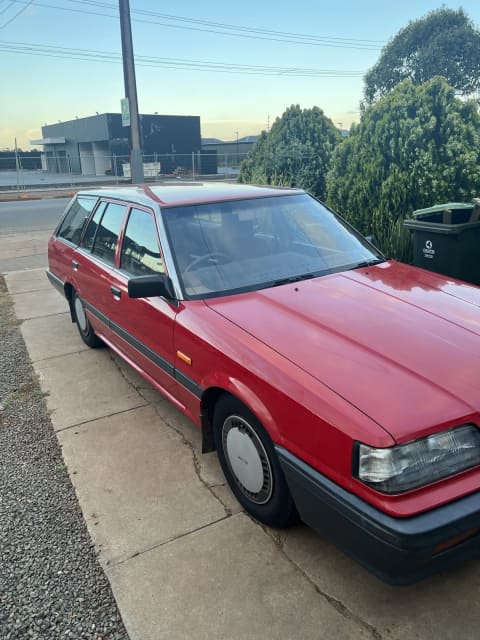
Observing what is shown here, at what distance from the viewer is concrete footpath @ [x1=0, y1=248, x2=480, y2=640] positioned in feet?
6.71

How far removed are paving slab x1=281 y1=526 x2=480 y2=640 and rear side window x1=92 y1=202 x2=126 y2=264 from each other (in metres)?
2.64

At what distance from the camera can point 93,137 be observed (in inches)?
1612

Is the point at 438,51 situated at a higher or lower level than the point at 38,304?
higher

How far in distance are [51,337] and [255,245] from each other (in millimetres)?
3213

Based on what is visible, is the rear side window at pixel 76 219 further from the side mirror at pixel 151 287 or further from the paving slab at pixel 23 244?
the paving slab at pixel 23 244

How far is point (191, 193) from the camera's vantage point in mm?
3695

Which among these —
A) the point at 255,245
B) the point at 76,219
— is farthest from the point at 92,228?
the point at 255,245

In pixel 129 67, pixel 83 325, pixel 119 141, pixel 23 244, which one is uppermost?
pixel 129 67

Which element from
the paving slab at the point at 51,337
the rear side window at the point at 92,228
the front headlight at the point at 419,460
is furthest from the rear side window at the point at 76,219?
the front headlight at the point at 419,460

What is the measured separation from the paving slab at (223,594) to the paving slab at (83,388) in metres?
1.61

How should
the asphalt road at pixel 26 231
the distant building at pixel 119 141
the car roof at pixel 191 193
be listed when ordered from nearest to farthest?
the car roof at pixel 191 193 < the asphalt road at pixel 26 231 < the distant building at pixel 119 141

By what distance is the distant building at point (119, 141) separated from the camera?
126 feet

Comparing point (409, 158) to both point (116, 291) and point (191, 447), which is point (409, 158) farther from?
point (191, 447)

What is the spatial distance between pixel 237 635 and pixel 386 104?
253 inches
